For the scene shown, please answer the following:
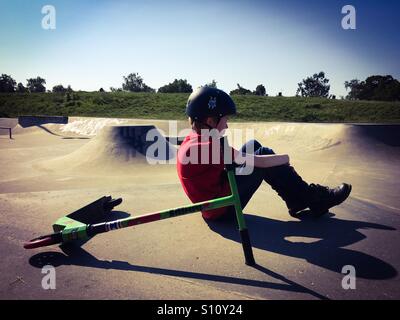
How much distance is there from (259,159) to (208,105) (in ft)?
2.54

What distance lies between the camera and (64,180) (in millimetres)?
6445

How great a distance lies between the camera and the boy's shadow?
2763 millimetres

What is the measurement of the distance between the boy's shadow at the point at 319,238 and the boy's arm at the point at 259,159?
90 cm

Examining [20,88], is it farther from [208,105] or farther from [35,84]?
[208,105]

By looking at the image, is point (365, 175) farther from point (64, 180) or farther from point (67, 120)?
point (67, 120)

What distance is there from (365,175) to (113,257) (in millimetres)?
5781

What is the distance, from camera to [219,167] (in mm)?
3016

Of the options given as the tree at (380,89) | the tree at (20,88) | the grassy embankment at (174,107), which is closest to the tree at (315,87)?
the tree at (380,89)

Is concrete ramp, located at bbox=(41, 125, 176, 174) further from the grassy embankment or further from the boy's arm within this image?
the grassy embankment

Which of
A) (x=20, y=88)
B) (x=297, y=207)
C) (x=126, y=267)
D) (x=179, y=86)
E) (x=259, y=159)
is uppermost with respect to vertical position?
(x=20, y=88)

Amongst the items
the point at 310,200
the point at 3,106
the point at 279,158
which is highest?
the point at 3,106

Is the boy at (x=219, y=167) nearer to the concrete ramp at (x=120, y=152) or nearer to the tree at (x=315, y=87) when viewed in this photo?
the concrete ramp at (x=120, y=152)

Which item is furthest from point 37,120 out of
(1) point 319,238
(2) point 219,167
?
(1) point 319,238
